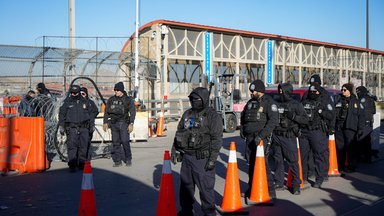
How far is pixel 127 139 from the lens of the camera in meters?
9.86

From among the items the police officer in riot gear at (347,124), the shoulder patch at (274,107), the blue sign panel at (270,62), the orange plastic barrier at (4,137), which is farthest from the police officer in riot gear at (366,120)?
the blue sign panel at (270,62)

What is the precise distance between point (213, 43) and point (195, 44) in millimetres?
1478

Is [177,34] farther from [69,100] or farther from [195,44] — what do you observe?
[69,100]

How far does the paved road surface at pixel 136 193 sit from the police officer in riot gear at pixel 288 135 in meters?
0.35

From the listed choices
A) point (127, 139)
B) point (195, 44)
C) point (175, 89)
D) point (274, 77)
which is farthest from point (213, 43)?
point (127, 139)

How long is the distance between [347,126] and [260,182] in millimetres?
3720

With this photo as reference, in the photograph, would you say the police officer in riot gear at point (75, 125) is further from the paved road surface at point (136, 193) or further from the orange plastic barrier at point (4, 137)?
the orange plastic barrier at point (4, 137)

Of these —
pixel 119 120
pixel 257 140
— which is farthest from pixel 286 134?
pixel 119 120

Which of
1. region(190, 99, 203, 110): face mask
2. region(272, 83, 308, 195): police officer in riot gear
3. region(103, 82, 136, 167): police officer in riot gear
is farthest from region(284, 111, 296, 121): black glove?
region(103, 82, 136, 167): police officer in riot gear

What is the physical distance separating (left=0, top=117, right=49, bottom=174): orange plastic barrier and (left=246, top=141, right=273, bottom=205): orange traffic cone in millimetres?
4923

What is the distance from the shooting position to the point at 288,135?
712 cm

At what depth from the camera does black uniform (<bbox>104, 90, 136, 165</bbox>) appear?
9.82 meters

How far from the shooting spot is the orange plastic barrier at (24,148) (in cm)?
903

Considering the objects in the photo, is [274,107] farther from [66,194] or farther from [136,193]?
[66,194]
